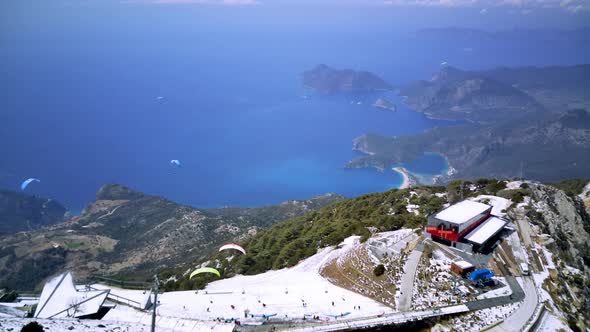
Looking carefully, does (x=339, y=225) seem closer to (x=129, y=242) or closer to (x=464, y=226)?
(x=464, y=226)

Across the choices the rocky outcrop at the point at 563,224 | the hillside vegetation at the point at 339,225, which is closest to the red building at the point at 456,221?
the hillside vegetation at the point at 339,225

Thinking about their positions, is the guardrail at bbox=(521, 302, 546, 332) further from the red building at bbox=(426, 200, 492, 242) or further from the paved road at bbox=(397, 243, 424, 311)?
the red building at bbox=(426, 200, 492, 242)

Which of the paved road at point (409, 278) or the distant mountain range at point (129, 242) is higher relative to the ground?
the paved road at point (409, 278)

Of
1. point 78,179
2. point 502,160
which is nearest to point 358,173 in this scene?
point 502,160

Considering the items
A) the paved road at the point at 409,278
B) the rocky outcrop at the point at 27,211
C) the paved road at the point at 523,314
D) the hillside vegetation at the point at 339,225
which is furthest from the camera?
the rocky outcrop at the point at 27,211

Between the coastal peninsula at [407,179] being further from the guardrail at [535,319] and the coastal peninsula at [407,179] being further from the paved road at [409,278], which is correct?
the guardrail at [535,319]

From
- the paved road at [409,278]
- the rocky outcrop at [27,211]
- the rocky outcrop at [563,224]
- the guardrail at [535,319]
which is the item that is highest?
the rocky outcrop at [563,224]
